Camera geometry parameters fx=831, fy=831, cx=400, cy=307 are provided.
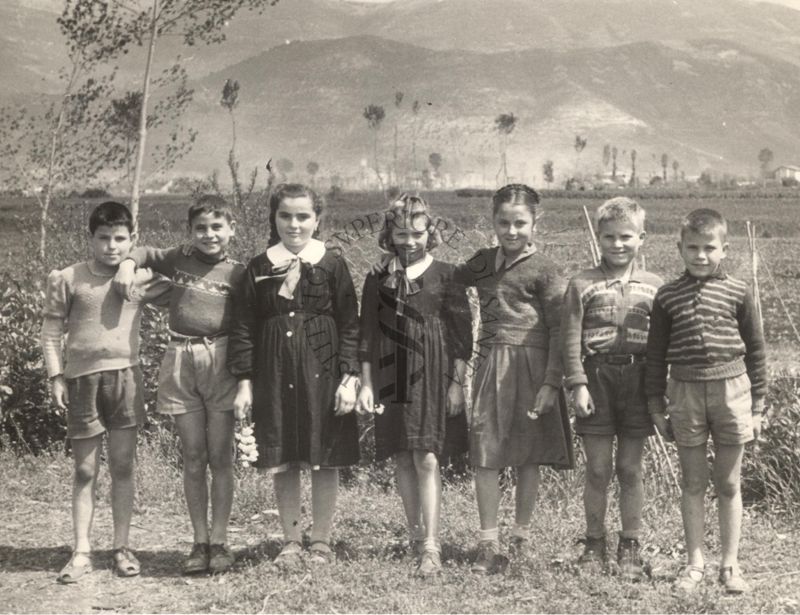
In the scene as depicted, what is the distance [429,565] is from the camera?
388 centimetres

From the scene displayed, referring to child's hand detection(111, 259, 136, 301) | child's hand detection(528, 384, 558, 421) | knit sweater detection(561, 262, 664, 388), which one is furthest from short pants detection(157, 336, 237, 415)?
knit sweater detection(561, 262, 664, 388)

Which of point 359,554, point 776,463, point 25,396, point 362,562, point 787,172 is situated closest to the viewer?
point 362,562

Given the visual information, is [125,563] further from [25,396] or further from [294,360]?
[25,396]

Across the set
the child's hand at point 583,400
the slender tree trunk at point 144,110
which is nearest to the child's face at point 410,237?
the child's hand at point 583,400

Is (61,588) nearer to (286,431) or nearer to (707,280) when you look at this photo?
(286,431)

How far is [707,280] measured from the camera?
3.70 metres

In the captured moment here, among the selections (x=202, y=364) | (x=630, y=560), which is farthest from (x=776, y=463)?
(x=202, y=364)

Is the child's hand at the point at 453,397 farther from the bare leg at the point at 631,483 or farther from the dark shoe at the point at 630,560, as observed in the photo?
the dark shoe at the point at 630,560

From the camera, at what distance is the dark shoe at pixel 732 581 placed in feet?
12.0

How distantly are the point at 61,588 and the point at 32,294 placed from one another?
374 centimetres

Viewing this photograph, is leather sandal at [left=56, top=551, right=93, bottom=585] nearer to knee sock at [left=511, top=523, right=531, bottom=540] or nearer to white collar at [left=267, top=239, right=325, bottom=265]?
white collar at [left=267, top=239, right=325, bottom=265]

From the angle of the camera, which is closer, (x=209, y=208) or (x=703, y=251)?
(x=703, y=251)

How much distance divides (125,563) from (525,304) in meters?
2.30

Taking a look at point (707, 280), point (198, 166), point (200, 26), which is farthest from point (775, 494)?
point (198, 166)
